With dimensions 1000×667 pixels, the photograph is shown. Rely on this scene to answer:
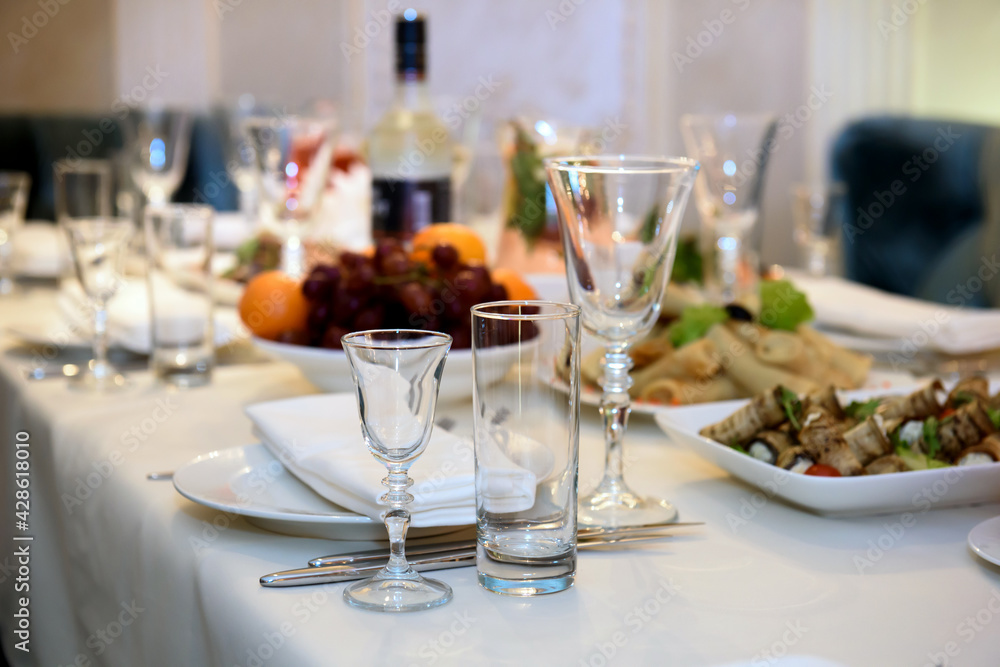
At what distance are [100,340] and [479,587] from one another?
751 millimetres

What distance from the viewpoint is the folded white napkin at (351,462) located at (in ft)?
2.29

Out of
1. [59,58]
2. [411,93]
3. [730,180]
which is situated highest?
[59,58]

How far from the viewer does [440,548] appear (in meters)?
0.70

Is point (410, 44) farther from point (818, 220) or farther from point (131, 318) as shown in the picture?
point (818, 220)

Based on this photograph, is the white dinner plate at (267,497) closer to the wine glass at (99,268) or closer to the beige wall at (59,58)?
the wine glass at (99,268)

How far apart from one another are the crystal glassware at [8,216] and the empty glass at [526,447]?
4.42 feet

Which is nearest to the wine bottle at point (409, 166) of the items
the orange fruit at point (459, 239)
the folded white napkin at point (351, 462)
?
the orange fruit at point (459, 239)

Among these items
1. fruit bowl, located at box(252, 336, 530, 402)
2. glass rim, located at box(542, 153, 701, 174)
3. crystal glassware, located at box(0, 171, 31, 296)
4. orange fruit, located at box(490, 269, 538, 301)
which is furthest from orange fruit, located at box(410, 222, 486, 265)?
crystal glassware, located at box(0, 171, 31, 296)

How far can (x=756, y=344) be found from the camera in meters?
1.08

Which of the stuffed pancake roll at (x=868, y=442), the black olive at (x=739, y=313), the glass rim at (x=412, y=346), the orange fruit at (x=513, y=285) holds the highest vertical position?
the glass rim at (x=412, y=346)

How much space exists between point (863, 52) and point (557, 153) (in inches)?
106

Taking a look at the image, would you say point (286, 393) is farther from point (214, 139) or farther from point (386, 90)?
point (386, 90)

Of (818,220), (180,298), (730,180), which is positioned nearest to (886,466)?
(730,180)

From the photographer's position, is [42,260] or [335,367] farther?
[42,260]
